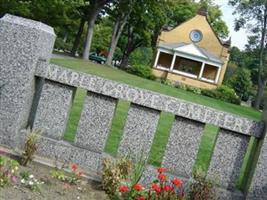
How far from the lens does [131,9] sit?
5188 cm

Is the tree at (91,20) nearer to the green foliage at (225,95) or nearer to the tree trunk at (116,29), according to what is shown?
the tree trunk at (116,29)

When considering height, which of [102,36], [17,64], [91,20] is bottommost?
[17,64]

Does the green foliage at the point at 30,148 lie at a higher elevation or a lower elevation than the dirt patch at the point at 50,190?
higher

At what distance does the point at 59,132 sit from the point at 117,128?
14.1 feet

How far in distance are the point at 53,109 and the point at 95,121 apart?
52cm

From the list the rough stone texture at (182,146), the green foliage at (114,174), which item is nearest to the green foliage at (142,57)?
the rough stone texture at (182,146)

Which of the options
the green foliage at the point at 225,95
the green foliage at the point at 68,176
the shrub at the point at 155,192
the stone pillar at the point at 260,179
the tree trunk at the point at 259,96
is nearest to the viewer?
the shrub at the point at 155,192

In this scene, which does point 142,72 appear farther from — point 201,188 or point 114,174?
point 114,174

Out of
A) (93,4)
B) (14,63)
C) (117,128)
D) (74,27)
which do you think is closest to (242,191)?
(14,63)

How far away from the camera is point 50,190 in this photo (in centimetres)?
497

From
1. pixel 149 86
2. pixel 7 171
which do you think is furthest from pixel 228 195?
pixel 149 86

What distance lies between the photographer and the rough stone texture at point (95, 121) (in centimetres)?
595

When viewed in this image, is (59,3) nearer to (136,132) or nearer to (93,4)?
(93,4)

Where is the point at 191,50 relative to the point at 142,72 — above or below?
above
